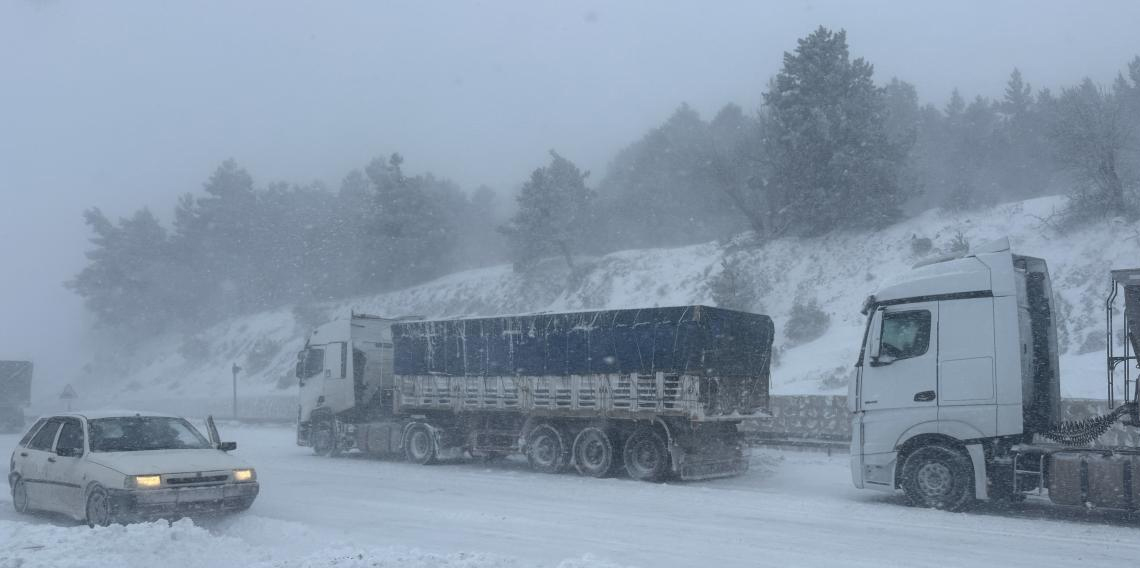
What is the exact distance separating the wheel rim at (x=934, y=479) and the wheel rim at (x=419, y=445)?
36.4 ft

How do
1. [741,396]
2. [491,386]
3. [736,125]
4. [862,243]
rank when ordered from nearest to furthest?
[741,396] → [491,386] → [862,243] → [736,125]

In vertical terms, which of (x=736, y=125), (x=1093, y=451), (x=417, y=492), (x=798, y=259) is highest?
(x=736, y=125)

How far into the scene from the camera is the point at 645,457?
16.7m

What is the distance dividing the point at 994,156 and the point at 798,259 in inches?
1045

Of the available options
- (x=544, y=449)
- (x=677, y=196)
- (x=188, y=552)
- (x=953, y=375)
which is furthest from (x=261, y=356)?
(x=953, y=375)

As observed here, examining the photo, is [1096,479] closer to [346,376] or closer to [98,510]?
[98,510]

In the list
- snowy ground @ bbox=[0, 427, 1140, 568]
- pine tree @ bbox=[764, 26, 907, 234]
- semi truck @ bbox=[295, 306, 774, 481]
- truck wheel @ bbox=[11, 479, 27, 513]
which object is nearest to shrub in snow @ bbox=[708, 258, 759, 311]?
pine tree @ bbox=[764, 26, 907, 234]

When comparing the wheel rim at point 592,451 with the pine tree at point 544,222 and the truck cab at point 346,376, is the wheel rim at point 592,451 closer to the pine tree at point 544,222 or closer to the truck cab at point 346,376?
the truck cab at point 346,376

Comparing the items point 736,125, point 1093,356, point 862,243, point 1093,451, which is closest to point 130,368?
point 736,125

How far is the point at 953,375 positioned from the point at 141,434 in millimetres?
10979

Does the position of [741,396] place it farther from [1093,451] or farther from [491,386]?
[1093,451]

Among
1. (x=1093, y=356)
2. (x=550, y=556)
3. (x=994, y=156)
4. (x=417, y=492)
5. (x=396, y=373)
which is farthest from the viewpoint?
(x=994, y=156)

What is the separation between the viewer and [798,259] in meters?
42.2

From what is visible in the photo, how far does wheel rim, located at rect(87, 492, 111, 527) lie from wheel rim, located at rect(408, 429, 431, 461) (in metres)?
9.79
